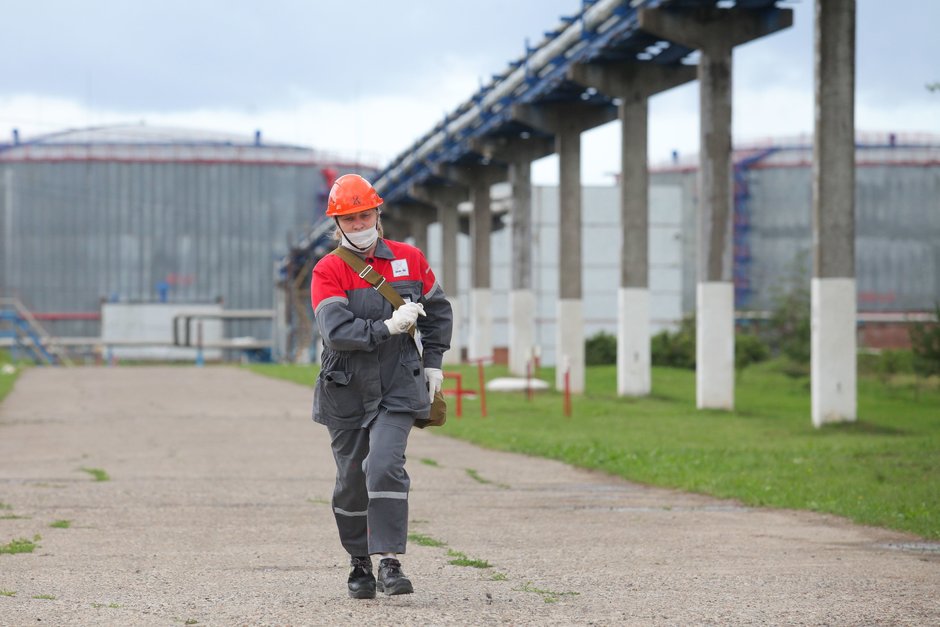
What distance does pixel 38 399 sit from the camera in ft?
111

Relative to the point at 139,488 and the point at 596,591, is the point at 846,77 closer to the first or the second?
the point at 139,488

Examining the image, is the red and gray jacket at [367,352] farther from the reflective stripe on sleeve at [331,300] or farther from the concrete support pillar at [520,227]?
the concrete support pillar at [520,227]

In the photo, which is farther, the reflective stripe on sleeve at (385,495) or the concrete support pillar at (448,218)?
the concrete support pillar at (448,218)

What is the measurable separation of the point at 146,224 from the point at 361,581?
82125 mm

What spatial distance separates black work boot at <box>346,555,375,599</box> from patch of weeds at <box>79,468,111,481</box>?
28.6ft

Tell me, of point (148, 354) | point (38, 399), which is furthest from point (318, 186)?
point (38, 399)

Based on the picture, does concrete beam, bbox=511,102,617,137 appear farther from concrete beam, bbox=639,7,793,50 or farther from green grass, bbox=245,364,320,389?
concrete beam, bbox=639,7,793,50

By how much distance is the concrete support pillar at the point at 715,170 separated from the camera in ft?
95.8

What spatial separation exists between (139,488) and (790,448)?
9.43 metres

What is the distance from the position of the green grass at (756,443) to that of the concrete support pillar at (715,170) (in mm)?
1014

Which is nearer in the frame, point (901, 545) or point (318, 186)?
point (901, 545)

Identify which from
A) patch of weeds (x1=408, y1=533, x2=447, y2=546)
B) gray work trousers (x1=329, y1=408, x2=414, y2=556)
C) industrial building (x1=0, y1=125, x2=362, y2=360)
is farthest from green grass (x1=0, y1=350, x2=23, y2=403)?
gray work trousers (x1=329, y1=408, x2=414, y2=556)

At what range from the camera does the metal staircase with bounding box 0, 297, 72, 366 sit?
3034 inches

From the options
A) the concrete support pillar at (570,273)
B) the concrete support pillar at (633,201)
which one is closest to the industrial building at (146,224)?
the concrete support pillar at (570,273)
